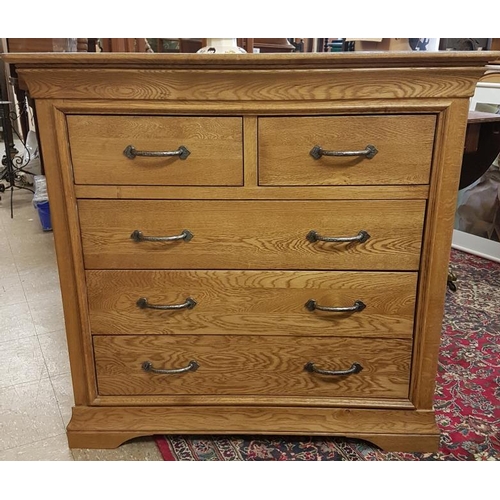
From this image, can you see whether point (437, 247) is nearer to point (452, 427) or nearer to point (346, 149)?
point (346, 149)

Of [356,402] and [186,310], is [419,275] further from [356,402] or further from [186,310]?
[186,310]

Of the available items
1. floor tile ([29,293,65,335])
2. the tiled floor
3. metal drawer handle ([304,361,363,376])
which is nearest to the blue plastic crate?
the tiled floor

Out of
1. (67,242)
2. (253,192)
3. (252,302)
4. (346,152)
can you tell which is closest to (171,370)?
(252,302)

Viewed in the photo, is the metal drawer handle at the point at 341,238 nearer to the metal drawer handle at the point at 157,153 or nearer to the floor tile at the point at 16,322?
the metal drawer handle at the point at 157,153

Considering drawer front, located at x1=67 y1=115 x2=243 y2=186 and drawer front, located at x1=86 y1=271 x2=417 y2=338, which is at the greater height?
drawer front, located at x1=67 y1=115 x2=243 y2=186

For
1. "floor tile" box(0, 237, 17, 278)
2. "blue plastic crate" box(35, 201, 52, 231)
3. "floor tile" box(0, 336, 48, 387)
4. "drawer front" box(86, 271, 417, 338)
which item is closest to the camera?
"drawer front" box(86, 271, 417, 338)

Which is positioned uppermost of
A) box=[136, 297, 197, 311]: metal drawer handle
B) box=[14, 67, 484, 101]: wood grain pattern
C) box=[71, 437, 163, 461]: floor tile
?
box=[14, 67, 484, 101]: wood grain pattern

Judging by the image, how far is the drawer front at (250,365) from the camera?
1327 millimetres

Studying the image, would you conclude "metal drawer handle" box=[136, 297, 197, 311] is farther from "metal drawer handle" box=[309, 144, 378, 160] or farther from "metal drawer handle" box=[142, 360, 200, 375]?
"metal drawer handle" box=[309, 144, 378, 160]

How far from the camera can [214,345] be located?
4.38 feet

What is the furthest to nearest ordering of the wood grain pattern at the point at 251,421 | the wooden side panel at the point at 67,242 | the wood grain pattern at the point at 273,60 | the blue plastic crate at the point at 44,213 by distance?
1. the blue plastic crate at the point at 44,213
2. the wood grain pattern at the point at 251,421
3. the wooden side panel at the point at 67,242
4. the wood grain pattern at the point at 273,60

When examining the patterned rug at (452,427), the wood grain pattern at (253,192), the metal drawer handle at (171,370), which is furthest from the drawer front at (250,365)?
the wood grain pattern at (253,192)

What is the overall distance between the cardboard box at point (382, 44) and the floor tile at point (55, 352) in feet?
6.14

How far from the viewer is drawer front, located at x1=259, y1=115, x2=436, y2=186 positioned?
1.14m
